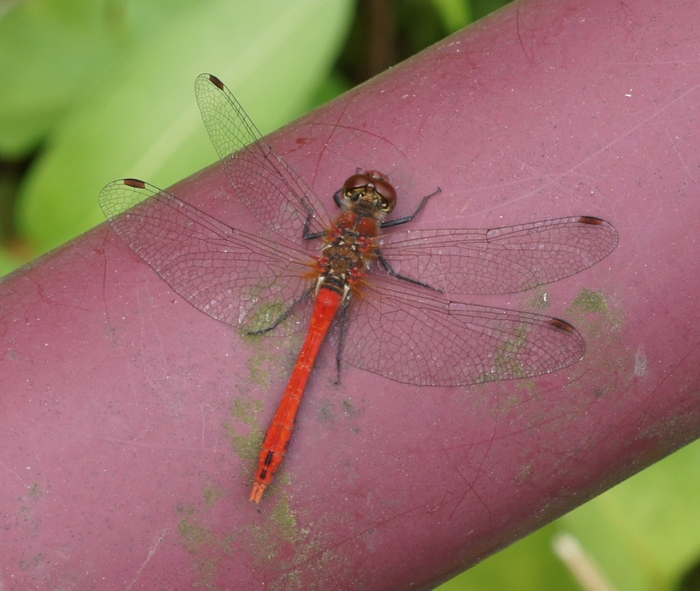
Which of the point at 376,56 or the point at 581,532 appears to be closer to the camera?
the point at 581,532

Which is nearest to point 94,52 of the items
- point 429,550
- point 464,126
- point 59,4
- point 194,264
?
point 59,4

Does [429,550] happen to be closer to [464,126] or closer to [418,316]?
[418,316]

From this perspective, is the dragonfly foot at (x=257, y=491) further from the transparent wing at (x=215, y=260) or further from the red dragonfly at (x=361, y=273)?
the transparent wing at (x=215, y=260)

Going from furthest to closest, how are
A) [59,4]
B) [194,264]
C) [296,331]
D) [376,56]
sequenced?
[376,56], [59,4], [194,264], [296,331]

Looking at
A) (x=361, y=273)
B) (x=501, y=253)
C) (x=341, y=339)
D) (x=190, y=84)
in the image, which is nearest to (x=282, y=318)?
(x=341, y=339)

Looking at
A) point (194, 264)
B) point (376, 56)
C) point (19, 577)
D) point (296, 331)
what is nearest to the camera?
point (19, 577)

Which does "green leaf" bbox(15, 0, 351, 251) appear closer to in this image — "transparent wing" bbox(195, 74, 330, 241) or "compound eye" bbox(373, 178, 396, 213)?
"transparent wing" bbox(195, 74, 330, 241)
